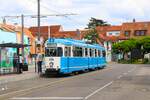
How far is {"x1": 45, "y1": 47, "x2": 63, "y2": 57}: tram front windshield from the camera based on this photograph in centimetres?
3694

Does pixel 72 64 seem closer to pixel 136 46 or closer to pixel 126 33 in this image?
pixel 136 46

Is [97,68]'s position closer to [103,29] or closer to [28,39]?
[28,39]

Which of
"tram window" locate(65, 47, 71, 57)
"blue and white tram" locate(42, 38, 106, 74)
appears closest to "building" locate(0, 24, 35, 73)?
"blue and white tram" locate(42, 38, 106, 74)

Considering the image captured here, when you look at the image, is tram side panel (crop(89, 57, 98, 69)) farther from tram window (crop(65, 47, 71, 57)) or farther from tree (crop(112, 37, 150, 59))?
tree (crop(112, 37, 150, 59))

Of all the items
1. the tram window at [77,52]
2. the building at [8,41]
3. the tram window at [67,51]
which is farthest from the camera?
the tram window at [77,52]

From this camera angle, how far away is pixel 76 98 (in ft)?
62.1

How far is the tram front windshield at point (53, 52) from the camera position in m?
36.9

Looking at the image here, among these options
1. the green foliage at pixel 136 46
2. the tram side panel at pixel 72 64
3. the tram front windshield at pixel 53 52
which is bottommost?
the tram side panel at pixel 72 64

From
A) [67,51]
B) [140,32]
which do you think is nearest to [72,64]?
[67,51]

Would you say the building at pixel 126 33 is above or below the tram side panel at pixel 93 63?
above

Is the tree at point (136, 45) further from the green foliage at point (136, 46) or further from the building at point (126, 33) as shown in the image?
the building at point (126, 33)

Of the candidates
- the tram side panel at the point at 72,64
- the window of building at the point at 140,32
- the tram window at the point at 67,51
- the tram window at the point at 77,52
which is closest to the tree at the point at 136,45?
the window of building at the point at 140,32

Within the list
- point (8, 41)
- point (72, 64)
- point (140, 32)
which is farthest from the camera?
point (140, 32)

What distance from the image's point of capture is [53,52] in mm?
37188
